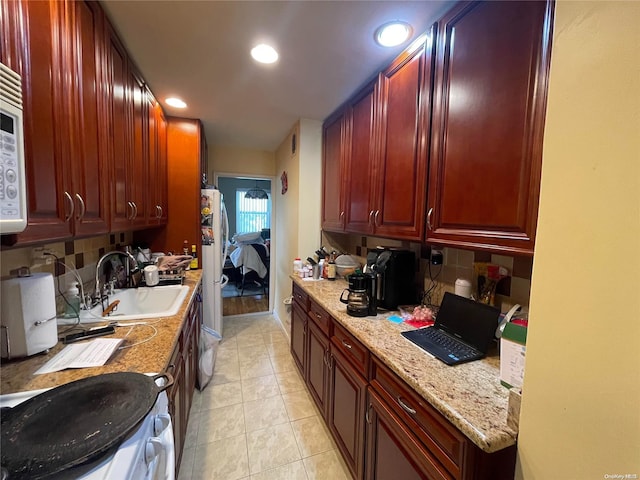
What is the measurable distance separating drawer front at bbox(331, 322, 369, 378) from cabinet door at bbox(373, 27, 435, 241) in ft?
2.06

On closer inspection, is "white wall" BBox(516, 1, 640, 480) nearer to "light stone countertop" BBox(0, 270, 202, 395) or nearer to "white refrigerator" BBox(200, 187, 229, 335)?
"light stone countertop" BBox(0, 270, 202, 395)

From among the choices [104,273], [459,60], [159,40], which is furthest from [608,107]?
→ [104,273]

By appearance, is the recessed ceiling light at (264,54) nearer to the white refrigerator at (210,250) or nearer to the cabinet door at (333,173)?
the cabinet door at (333,173)

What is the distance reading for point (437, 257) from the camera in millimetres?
1567

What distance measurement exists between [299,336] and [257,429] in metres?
0.74

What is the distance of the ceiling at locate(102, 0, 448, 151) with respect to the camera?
3.92 feet

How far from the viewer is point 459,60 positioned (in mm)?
1106

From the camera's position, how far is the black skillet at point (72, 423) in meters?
0.51

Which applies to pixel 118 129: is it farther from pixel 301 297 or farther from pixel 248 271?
pixel 248 271

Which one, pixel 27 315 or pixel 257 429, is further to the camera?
pixel 257 429

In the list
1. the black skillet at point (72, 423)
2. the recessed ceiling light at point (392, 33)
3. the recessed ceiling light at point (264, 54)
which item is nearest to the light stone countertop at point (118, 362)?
the black skillet at point (72, 423)

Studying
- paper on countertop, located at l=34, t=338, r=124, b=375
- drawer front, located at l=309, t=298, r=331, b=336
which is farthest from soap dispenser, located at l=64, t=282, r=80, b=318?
drawer front, located at l=309, t=298, r=331, b=336

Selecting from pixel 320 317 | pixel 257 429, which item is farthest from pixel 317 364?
pixel 257 429

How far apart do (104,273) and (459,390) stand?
2.29 m
